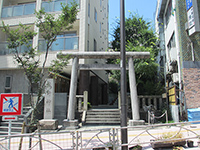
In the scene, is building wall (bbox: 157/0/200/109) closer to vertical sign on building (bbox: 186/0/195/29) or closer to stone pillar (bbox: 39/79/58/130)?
vertical sign on building (bbox: 186/0/195/29)

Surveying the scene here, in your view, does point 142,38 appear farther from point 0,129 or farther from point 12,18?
point 0,129

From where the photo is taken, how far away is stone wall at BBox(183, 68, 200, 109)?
36.1ft

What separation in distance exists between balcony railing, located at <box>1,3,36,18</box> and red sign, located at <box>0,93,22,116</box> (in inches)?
487

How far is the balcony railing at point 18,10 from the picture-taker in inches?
629

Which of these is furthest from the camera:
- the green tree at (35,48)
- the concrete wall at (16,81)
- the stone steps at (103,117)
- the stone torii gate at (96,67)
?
the concrete wall at (16,81)

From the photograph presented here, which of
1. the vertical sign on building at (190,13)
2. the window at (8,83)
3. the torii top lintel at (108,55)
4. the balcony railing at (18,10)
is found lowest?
the window at (8,83)

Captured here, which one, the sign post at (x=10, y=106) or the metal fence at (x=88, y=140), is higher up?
the sign post at (x=10, y=106)

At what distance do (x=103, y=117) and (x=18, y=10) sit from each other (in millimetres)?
12648

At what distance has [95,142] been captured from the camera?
703 centimetres

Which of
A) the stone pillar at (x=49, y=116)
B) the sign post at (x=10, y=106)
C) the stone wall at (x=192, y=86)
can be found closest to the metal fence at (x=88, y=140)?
the sign post at (x=10, y=106)

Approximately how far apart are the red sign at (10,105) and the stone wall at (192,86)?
9.79 metres

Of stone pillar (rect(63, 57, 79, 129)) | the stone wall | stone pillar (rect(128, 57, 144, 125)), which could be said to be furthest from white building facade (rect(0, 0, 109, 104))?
the stone wall

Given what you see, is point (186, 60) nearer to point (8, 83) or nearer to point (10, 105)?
point (10, 105)

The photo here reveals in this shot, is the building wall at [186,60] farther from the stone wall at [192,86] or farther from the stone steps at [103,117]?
the stone steps at [103,117]
